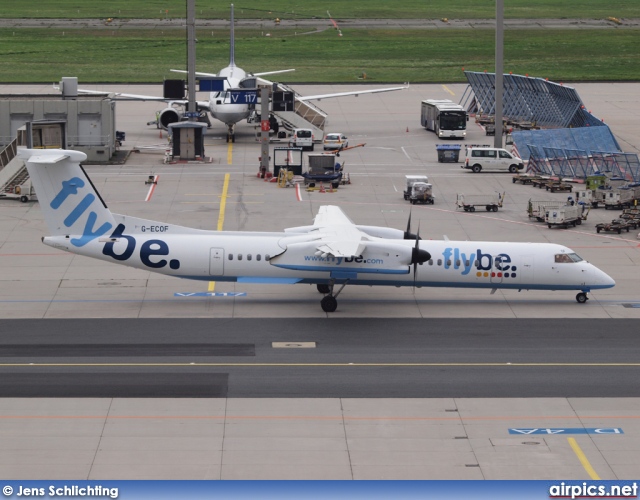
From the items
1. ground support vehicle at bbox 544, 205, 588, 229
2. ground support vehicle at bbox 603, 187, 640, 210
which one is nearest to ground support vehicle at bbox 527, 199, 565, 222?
ground support vehicle at bbox 544, 205, 588, 229

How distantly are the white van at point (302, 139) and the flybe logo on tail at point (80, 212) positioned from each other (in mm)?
36557

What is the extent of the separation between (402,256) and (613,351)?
878cm

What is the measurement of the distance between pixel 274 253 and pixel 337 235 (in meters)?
2.69

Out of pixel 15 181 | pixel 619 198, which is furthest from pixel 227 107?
pixel 619 198

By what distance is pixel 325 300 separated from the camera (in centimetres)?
4222

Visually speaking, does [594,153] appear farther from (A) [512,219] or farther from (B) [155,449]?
(B) [155,449]

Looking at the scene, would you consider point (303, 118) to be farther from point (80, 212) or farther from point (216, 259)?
point (80, 212)

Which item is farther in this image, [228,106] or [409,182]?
[228,106]

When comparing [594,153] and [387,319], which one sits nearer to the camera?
[387,319]

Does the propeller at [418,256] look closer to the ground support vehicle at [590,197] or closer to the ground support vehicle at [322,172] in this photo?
the ground support vehicle at [590,197]

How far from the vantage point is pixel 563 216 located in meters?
56.8

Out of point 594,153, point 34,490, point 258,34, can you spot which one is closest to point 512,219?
point 594,153

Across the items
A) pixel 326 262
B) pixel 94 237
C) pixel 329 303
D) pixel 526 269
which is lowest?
pixel 329 303

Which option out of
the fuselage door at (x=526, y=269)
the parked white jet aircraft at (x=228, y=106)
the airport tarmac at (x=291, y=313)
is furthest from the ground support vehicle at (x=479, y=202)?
the parked white jet aircraft at (x=228, y=106)
